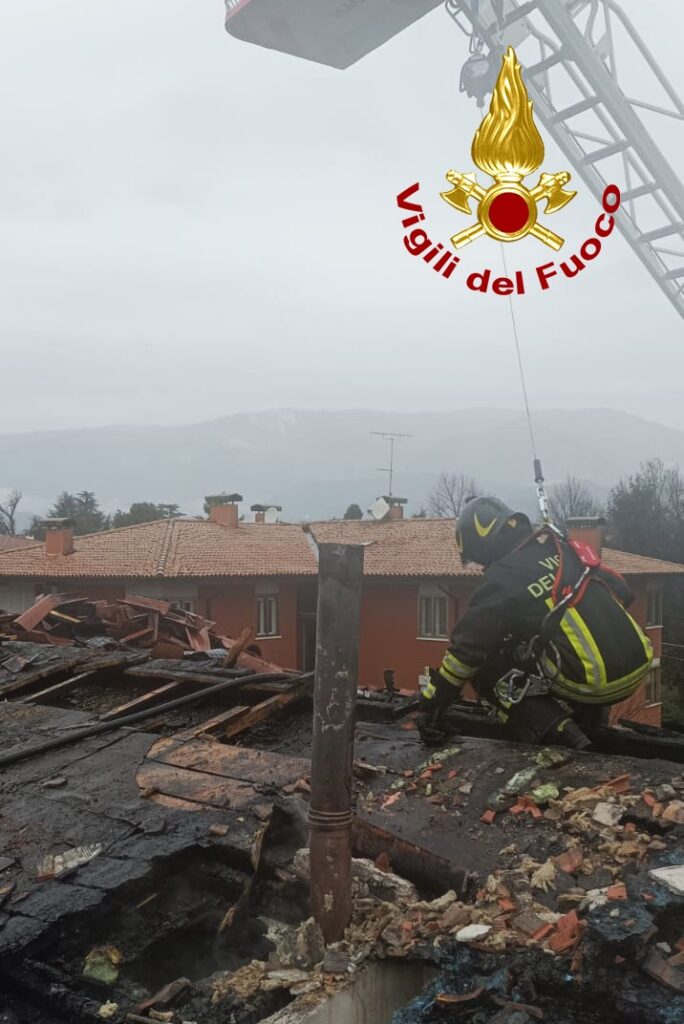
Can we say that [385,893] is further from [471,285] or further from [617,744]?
[471,285]

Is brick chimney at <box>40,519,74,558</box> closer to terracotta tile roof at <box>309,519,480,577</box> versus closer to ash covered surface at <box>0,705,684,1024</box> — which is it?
terracotta tile roof at <box>309,519,480,577</box>

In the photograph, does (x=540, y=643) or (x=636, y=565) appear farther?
(x=636, y=565)

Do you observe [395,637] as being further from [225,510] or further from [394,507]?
[225,510]

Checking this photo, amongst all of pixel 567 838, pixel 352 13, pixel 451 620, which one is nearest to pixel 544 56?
pixel 352 13

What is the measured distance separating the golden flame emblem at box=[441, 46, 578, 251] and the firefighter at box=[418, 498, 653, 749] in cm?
188

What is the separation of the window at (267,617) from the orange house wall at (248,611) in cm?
18

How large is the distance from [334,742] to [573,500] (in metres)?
42.1

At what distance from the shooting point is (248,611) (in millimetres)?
28266

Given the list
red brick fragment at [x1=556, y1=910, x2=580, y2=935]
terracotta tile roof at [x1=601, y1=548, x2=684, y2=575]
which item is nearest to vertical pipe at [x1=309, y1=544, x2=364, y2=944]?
red brick fragment at [x1=556, y1=910, x2=580, y2=935]

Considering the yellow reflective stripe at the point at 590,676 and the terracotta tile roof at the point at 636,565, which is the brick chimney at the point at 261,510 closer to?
the terracotta tile roof at the point at 636,565

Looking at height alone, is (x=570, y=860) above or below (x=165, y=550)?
below

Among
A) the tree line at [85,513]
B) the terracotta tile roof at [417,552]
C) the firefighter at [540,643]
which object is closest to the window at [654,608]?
the terracotta tile roof at [417,552]

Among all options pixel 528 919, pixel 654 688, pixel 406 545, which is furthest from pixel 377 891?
pixel 654 688

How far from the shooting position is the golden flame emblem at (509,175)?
167 inches
